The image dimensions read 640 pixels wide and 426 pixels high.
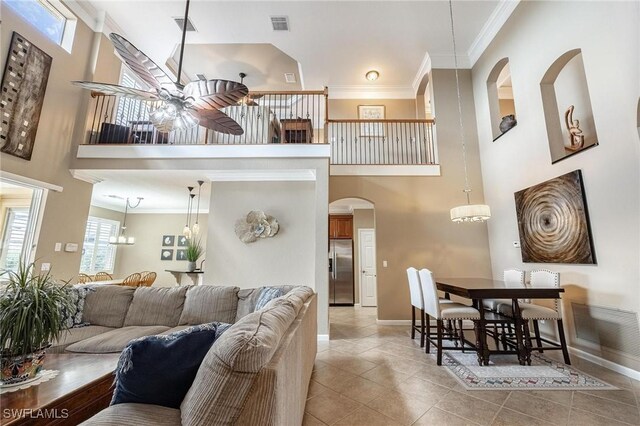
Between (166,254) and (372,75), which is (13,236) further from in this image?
(372,75)

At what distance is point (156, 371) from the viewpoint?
1160 mm

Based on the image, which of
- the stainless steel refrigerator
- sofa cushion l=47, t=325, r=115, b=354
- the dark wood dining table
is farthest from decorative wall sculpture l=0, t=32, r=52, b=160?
the stainless steel refrigerator

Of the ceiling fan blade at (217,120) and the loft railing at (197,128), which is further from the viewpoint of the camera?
the loft railing at (197,128)

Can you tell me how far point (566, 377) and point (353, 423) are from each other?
2.29 meters

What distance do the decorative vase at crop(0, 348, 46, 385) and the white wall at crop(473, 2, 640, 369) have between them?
194 inches

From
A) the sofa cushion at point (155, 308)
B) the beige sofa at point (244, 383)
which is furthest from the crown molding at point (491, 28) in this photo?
the sofa cushion at point (155, 308)

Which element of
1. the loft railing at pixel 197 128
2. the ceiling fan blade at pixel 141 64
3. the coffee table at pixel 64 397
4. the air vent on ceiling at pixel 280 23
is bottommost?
the coffee table at pixel 64 397

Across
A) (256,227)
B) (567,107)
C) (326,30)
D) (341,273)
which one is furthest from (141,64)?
(341,273)

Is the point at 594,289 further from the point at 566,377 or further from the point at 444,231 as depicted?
the point at 444,231

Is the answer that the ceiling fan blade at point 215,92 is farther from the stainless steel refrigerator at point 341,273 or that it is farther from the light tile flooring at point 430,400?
the stainless steel refrigerator at point 341,273

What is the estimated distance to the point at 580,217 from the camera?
318 centimetres

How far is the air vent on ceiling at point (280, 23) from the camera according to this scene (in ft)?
16.9

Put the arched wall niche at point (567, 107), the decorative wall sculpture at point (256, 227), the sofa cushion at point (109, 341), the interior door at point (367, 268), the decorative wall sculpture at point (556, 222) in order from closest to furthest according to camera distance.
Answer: the sofa cushion at point (109, 341) → the decorative wall sculpture at point (556, 222) → the arched wall niche at point (567, 107) → the decorative wall sculpture at point (256, 227) → the interior door at point (367, 268)

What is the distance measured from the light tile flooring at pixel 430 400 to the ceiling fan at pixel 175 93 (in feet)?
9.48
